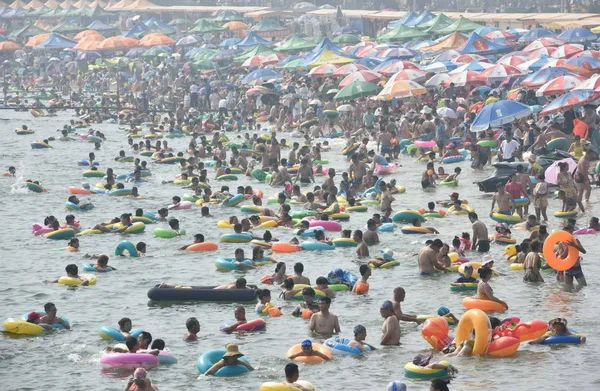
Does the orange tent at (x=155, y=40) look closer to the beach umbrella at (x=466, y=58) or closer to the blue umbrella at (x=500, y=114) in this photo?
the beach umbrella at (x=466, y=58)

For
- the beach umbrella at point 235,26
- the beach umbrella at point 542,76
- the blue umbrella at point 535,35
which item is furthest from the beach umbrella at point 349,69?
the beach umbrella at point 235,26

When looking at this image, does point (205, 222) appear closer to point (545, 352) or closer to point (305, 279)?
point (305, 279)

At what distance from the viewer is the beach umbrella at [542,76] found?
36.5 metres

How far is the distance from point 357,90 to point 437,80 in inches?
110

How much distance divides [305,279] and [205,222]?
8894 millimetres

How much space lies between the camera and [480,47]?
148ft

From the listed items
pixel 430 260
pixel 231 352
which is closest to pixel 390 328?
pixel 231 352

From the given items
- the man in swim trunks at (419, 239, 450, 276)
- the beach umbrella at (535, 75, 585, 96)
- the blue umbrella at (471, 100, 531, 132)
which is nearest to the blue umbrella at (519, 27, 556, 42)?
the beach umbrella at (535, 75, 585, 96)

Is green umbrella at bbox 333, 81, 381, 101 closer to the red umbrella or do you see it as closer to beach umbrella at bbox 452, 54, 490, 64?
the red umbrella

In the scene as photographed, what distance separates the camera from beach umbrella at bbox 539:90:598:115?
1289 inches

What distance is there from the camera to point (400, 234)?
28.2m

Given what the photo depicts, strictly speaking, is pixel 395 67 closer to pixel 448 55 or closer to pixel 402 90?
pixel 448 55

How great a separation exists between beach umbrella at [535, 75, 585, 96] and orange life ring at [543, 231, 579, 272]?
13740mm

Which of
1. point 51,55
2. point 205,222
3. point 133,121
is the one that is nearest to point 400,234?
point 205,222
